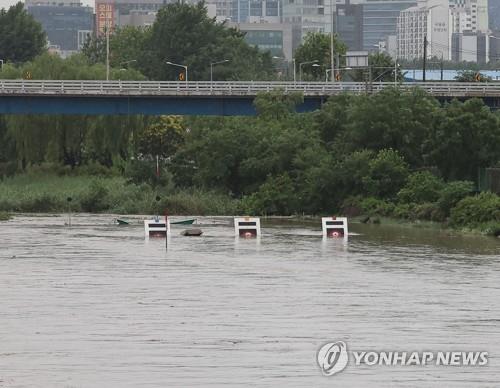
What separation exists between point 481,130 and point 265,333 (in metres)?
51.8

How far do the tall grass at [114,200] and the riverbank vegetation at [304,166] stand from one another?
8 centimetres

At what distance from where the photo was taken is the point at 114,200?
95188 mm

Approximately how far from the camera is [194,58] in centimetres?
17200

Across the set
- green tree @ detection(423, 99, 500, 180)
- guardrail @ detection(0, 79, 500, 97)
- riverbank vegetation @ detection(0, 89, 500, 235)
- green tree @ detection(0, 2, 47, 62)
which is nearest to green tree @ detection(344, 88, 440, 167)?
riverbank vegetation @ detection(0, 89, 500, 235)

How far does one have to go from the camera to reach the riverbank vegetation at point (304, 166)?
84.4m

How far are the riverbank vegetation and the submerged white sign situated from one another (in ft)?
130

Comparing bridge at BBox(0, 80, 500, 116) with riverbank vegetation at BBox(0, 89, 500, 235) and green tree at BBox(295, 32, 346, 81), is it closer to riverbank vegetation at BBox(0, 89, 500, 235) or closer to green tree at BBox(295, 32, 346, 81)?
riverbank vegetation at BBox(0, 89, 500, 235)

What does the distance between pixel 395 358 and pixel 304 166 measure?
6027cm

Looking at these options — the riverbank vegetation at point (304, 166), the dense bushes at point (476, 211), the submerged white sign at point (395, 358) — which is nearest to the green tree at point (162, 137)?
the riverbank vegetation at point (304, 166)

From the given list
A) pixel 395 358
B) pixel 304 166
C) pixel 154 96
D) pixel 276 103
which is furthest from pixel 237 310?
pixel 154 96

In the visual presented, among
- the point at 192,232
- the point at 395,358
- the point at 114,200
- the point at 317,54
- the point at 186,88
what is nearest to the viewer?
the point at 395,358

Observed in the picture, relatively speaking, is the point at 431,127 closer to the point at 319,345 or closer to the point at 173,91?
the point at 173,91

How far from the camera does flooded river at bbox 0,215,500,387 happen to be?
29.7m

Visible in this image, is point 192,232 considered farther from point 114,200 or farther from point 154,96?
point 154,96
